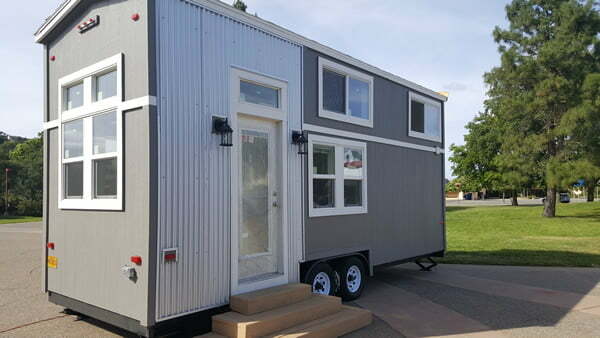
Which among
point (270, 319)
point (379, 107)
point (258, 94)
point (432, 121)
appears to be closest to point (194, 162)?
point (258, 94)

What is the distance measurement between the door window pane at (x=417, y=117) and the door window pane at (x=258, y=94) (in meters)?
3.57

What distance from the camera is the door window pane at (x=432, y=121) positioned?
8.98m

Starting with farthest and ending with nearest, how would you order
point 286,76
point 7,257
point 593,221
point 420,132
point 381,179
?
point 593,221 < point 7,257 < point 420,132 < point 381,179 < point 286,76

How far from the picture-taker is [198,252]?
462 centimetres

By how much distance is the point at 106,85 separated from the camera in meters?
4.92

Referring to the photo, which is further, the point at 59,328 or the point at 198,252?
the point at 59,328

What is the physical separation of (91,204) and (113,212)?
0.44 metres

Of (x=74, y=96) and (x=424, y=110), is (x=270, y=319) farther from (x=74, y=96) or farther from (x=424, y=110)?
(x=424, y=110)

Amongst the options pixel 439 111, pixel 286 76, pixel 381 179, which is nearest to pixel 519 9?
pixel 439 111

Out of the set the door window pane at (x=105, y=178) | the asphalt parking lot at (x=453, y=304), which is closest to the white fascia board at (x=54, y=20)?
the door window pane at (x=105, y=178)

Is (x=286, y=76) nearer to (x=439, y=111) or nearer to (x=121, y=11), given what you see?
(x=121, y=11)

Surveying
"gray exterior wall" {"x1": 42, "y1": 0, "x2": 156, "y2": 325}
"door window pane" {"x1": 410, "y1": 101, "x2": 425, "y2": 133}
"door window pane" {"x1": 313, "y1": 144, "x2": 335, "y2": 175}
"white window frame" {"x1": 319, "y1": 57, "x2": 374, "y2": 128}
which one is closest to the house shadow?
"door window pane" {"x1": 313, "y1": 144, "x2": 335, "y2": 175}

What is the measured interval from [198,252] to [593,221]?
23123 millimetres

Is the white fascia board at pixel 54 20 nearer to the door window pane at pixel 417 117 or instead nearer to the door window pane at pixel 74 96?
the door window pane at pixel 74 96
